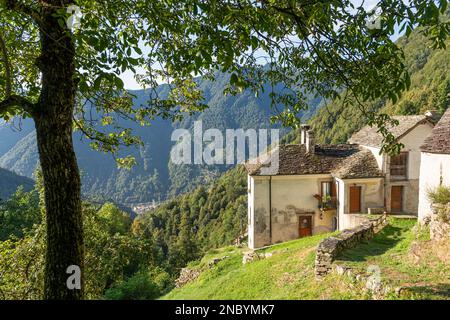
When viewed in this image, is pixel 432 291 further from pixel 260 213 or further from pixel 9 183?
pixel 9 183

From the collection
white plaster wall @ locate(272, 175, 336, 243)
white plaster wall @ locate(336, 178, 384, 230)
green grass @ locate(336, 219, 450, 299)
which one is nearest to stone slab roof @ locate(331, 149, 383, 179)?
white plaster wall @ locate(336, 178, 384, 230)

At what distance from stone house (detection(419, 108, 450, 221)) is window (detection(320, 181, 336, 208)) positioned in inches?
303

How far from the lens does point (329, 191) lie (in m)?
23.5

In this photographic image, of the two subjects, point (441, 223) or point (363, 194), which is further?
point (363, 194)

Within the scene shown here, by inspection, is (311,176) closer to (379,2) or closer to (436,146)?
(436,146)

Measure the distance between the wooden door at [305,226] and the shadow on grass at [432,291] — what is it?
52.3 ft

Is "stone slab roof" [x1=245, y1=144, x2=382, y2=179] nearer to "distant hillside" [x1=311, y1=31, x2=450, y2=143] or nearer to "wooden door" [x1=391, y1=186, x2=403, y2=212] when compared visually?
"wooden door" [x1=391, y1=186, x2=403, y2=212]

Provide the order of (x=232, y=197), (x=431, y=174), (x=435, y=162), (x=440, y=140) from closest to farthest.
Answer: (x=440, y=140)
(x=435, y=162)
(x=431, y=174)
(x=232, y=197)

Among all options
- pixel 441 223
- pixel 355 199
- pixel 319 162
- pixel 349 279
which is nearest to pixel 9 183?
pixel 319 162

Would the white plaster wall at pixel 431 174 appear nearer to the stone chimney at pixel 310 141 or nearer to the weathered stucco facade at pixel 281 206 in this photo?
the weathered stucco facade at pixel 281 206

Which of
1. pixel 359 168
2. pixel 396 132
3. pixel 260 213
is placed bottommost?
pixel 260 213

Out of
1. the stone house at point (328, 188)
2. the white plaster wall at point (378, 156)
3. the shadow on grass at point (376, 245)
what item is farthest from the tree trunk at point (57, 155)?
the white plaster wall at point (378, 156)

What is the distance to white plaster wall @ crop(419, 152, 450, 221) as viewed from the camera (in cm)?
1402

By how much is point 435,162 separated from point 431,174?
0.60m
